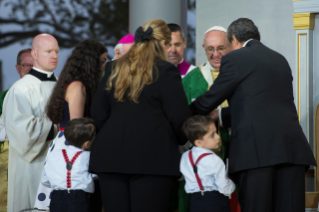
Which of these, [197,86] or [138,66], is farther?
[197,86]

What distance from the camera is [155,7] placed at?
15.6 ft

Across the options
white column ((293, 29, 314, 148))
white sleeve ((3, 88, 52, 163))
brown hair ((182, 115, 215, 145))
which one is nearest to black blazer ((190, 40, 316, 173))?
→ brown hair ((182, 115, 215, 145))

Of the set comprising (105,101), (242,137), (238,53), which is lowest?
(242,137)

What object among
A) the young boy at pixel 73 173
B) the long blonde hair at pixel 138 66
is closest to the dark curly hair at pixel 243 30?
the long blonde hair at pixel 138 66

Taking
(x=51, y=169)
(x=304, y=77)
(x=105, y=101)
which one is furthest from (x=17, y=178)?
(x=304, y=77)

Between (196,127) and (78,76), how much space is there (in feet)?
3.40

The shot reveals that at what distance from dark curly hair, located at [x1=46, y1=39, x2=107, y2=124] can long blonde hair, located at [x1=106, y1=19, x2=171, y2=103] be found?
629 millimetres

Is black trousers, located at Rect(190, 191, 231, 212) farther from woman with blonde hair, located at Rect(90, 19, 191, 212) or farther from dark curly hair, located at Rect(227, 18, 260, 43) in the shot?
dark curly hair, located at Rect(227, 18, 260, 43)

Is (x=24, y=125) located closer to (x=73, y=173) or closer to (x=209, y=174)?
(x=73, y=173)

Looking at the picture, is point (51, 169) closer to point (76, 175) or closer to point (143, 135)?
point (76, 175)

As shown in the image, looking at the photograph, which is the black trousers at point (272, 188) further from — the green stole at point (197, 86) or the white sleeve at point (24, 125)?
the white sleeve at point (24, 125)

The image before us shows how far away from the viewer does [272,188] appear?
2834 mm

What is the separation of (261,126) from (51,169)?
1446 millimetres

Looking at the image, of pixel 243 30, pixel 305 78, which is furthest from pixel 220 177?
pixel 305 78
